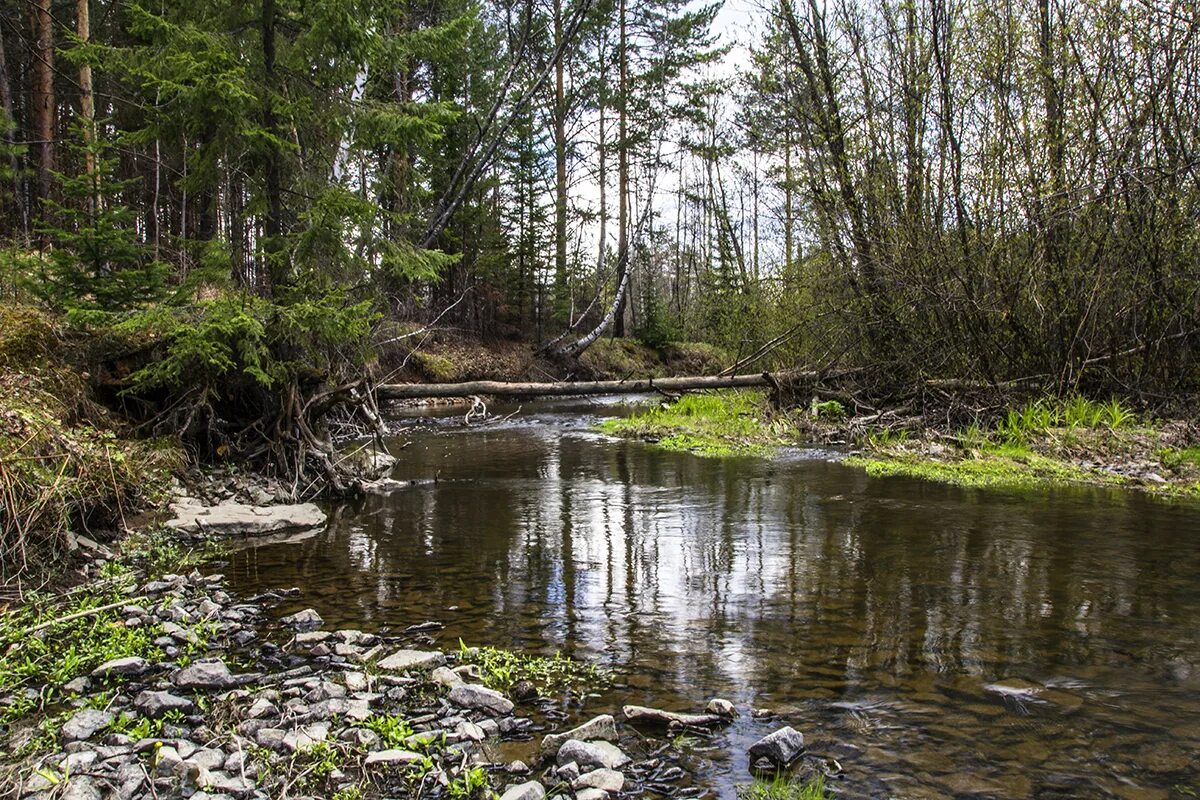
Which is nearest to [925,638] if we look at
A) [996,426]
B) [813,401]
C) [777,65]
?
[996,426]

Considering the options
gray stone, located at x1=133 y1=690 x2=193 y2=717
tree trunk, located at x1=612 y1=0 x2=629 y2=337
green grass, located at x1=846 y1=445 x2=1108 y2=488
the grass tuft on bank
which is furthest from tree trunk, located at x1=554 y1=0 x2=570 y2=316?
gray stone, located at x1=133 y1=690 x2=193 y2=717

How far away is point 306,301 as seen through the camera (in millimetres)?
6750

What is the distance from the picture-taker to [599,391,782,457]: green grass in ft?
41.0

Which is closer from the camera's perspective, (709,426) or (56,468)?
(56,468)

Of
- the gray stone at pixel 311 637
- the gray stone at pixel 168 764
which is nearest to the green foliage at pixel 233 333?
the gray stone at pixel 311 637

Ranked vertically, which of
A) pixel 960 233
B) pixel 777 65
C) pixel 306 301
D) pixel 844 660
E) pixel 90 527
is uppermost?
pixel 777 65

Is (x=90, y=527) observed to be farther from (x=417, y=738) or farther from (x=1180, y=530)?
(x=1180, y=530)

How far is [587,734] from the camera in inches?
112

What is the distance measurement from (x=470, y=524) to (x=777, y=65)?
36.2 ft

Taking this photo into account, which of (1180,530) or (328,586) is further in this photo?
(1180,530)

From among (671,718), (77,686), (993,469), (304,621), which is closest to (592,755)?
(671,718)

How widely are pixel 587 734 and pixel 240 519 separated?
5106mm

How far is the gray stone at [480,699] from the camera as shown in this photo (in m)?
3.13

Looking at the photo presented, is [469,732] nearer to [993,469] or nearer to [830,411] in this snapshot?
[993,469]
